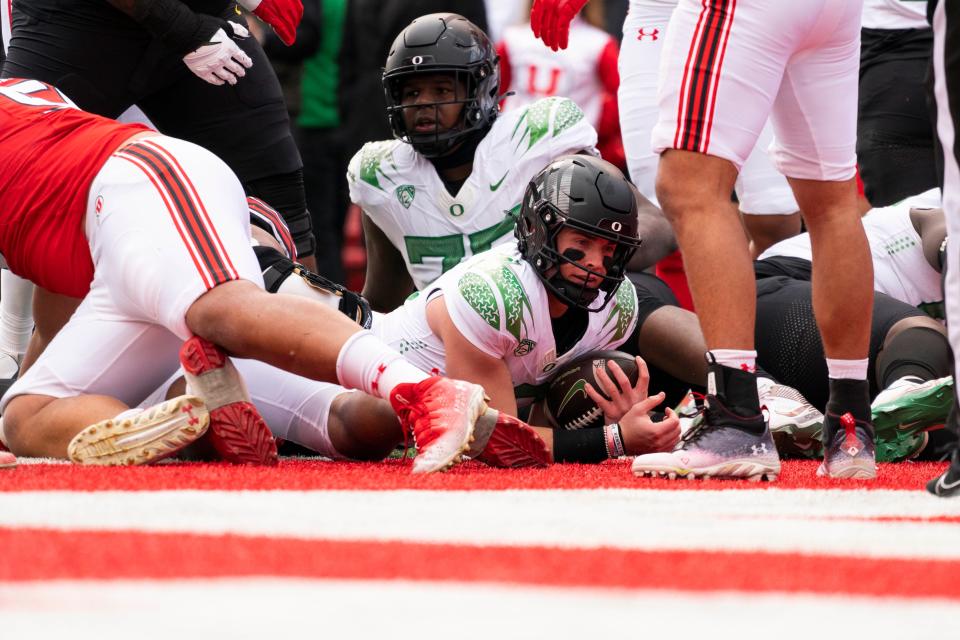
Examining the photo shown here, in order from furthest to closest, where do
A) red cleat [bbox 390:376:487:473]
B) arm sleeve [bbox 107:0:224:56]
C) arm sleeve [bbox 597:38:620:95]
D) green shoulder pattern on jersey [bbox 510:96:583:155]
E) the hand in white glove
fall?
arm sleeve [bbox 597:38:620:95], green shoulder pattern on jersey [bbox 510:96:583:155], the hand in white glove, arm sleeve [bbox 107:0:224:56], red cleat [bbox 390:376:487:473]

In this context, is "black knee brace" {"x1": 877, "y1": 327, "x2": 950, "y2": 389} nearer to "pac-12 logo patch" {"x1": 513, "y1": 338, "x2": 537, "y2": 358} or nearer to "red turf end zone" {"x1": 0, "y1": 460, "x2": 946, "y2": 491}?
"red turf end zone" {"x1": 0, "y1": 460, "x2": 946, "y2": 491}

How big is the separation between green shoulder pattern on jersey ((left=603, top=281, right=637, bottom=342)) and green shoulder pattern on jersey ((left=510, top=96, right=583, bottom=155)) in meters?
0.72

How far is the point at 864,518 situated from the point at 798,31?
1137 millimetres

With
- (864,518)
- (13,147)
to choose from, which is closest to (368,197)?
(13,147)

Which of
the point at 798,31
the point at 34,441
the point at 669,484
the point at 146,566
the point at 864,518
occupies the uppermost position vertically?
the point at 798,31

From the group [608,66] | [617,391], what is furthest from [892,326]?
[608,66]

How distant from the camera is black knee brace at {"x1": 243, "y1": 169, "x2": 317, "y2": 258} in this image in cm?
457

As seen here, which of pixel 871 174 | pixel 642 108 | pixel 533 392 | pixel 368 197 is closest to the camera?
pixel 533 392

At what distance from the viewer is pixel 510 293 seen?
3.34 meters

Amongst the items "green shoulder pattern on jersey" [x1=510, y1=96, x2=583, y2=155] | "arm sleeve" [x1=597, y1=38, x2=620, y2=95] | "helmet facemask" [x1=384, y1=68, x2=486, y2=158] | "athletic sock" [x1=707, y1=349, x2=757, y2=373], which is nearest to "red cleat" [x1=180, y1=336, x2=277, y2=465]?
"athletic sock" [x1=707, y1=349, x2=757, y2=373]

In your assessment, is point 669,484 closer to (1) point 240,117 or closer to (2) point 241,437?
(2) point 241,437

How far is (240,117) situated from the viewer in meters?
4.46

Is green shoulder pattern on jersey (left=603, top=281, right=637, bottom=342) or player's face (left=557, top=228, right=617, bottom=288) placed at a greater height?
player's face (left=557, top=228, right=617, bottom=288)

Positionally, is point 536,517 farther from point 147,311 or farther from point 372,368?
point 147,311
